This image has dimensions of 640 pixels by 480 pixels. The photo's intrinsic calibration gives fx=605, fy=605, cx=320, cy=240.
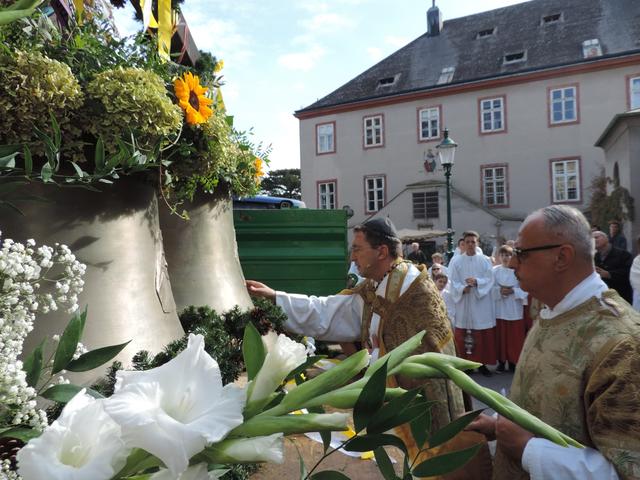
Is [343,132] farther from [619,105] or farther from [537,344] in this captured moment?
[537,344]

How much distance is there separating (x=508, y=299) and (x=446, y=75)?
71.2 feet

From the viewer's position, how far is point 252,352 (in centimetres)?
59

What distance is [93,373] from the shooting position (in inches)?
77.3

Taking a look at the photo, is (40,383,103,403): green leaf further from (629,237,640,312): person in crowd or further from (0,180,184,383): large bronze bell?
(629,237,640,312): person in crowd

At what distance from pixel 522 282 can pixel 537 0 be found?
3273 cm

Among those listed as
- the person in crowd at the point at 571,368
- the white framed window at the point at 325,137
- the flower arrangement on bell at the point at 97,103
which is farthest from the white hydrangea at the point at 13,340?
the white framed window at the point at 325,137

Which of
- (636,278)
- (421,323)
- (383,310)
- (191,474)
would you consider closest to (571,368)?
(421,323)

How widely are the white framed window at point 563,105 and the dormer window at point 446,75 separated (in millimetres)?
4776

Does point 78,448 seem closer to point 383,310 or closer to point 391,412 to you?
point 391,412

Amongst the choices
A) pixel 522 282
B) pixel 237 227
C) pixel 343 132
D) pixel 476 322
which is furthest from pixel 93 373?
pixel 343 132

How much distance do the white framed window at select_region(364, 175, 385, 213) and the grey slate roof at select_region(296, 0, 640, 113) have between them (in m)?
3.96

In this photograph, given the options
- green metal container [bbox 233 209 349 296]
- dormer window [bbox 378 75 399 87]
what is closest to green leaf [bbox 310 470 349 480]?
green metal container [bbox 233 209 349 296]

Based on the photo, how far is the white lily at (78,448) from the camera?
1.49 feet

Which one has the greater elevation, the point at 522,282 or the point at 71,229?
A: the point at 71,229
